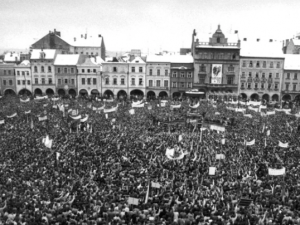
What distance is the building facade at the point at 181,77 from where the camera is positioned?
211 feet

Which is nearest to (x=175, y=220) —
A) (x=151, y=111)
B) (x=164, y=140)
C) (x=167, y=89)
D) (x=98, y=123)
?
(x=164, y=140)

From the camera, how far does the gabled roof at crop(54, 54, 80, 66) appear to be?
2596 inches

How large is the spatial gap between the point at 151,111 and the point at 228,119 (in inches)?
392

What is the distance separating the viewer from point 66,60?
66.8 m

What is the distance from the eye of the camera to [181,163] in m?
22.9

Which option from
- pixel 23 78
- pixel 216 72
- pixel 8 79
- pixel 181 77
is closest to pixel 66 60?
pixel 23 78

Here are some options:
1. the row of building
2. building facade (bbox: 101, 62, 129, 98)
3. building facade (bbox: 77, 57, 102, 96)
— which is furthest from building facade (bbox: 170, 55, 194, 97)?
building facade (bbox: 77, 57, 102, 96)

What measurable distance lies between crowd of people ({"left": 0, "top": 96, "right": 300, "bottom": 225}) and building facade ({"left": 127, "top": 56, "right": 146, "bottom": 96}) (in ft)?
96.9

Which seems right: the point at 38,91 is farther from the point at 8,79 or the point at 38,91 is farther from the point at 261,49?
the point at 261,49

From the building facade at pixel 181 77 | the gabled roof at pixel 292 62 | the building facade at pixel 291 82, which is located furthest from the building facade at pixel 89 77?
the gabled roof at pixel 292 62

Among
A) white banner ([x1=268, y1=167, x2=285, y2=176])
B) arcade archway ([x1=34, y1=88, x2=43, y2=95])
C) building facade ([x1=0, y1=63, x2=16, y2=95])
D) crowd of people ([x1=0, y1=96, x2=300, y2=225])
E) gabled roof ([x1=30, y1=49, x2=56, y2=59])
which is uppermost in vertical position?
gabled roof ([x1=30, y1=49, x2=56, y2=59])

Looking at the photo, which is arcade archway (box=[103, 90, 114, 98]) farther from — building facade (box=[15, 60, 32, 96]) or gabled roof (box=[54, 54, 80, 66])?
building facade (box=[15, 60, 32, 96])

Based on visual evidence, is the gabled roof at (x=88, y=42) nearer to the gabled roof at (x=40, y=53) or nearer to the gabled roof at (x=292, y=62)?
the gabled roof at (x=40, y=53)

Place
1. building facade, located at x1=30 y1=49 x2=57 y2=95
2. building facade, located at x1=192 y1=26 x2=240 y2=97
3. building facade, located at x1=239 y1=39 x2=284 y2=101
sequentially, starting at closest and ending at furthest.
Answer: building facade, located at x1=192 y1=26 x2=240 y2=97
building facade, located at x1=239 y1=39 x2=284 y2=101
building facade, located at x1=30 y1=49 x2=57 y2=95
